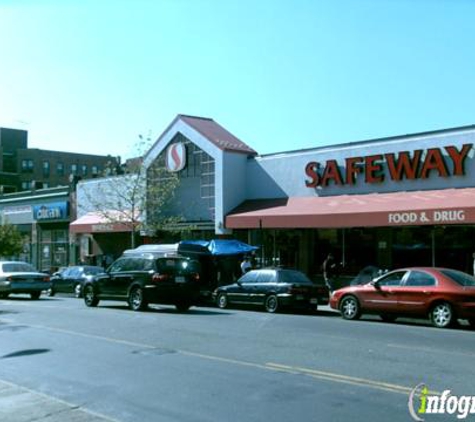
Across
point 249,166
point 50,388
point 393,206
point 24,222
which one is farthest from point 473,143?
point 24,222

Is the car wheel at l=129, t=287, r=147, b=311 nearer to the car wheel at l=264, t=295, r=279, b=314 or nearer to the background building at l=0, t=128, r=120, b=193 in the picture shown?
the car wheel at l=264, t=295, r=279, b=314

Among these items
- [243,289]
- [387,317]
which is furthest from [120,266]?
[387,317]

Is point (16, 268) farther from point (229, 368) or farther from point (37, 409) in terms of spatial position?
point (37, 409)

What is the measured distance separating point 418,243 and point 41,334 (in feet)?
44.2

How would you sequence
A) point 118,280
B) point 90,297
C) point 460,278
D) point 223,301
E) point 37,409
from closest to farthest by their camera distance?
point 37,409, point 460,278, point 118,280, point 223,301, point 90,297

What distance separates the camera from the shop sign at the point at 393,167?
68.6ft

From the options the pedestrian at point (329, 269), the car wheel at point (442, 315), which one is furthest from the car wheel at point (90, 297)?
the car wheel at point (442, 315)

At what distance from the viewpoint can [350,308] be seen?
1688 centimetres

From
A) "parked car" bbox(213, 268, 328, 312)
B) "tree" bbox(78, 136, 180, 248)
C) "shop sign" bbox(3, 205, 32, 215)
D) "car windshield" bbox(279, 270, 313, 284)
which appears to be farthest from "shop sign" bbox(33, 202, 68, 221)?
"car windshield" bbox(279, 270, 313, 284)

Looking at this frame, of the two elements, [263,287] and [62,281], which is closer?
[263,287]

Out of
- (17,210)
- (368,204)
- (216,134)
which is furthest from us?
(17,210)

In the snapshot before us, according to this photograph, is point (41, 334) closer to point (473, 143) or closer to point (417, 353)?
point (417, 353)

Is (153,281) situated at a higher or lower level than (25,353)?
higher

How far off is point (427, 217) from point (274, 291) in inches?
202
